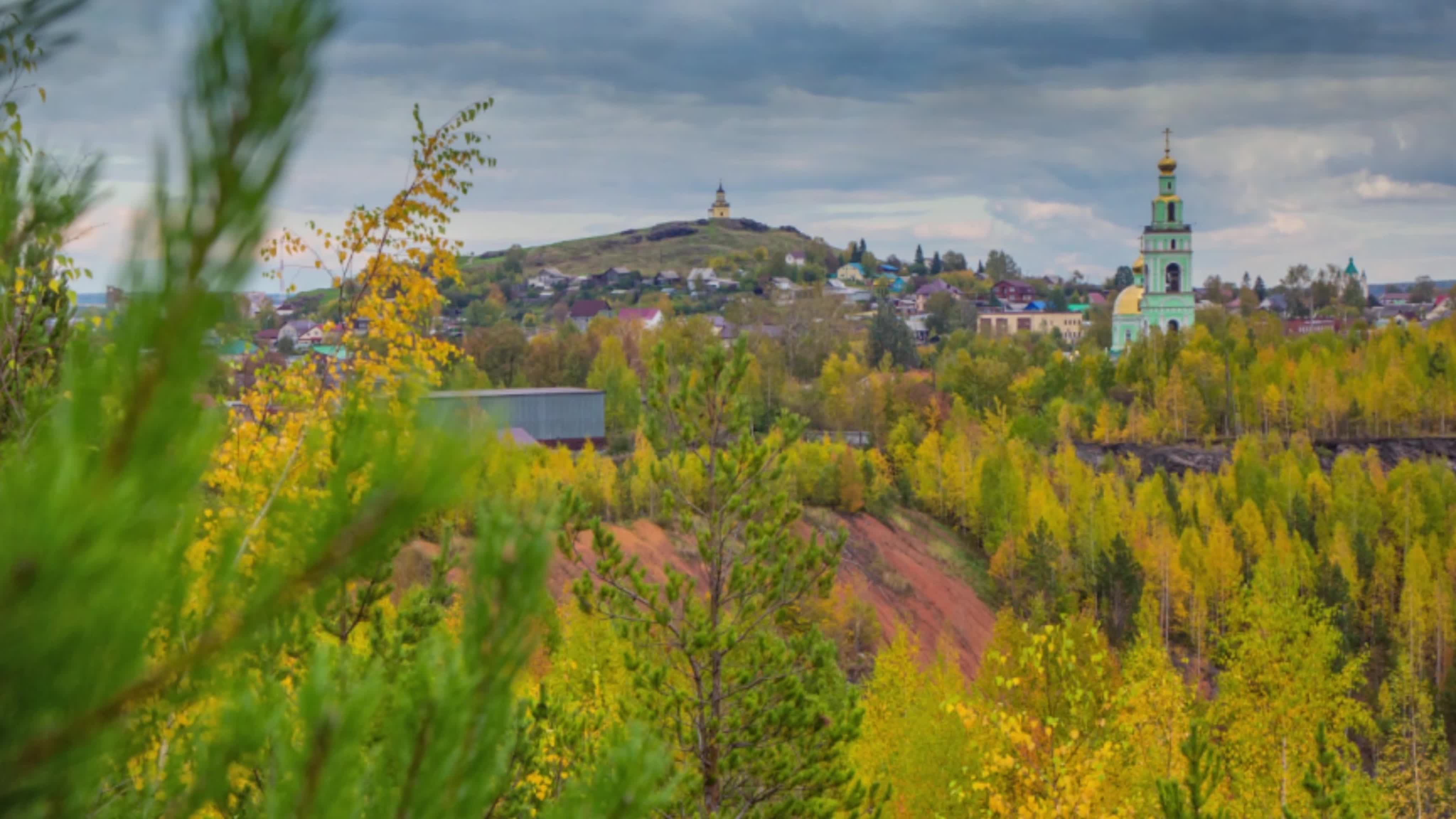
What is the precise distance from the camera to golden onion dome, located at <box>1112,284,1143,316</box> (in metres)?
68.4

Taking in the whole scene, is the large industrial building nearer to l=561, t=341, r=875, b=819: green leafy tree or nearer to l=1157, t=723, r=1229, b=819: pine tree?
l=561, t=341, r=875, b=819: green leafy tree

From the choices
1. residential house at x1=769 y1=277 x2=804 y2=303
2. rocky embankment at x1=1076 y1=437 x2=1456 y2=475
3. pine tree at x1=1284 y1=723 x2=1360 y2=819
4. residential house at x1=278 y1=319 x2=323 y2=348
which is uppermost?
residential house at x1=769 y1=277 x2=804 y2=303

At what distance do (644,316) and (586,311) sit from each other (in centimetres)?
1320

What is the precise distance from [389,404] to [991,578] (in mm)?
33071

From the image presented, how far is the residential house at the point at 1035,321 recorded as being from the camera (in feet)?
345

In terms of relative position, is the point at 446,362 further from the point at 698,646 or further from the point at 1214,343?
the point at 1214,343

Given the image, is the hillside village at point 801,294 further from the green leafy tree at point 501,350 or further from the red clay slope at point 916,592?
the red clay slope at point 916,592

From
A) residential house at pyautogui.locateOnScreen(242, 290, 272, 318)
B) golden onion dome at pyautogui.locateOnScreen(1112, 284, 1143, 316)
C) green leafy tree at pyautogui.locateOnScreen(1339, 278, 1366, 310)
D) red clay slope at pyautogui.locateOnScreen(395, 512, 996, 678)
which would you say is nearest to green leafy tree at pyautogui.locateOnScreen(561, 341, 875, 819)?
residential house at pyautogui.locateOnScreen(242, 290, 272, 318)

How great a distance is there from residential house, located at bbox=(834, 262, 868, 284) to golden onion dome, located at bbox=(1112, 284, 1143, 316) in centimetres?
6038

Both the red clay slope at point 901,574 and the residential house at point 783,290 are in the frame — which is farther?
the residential house at point 783,290

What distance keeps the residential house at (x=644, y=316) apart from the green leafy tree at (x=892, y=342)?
1251 cm

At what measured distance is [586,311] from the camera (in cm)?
9650

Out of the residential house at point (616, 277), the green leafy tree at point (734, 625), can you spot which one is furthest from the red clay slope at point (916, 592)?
the residential house at point (616, 277)

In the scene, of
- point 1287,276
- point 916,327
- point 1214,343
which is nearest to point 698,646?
point 1214,343
